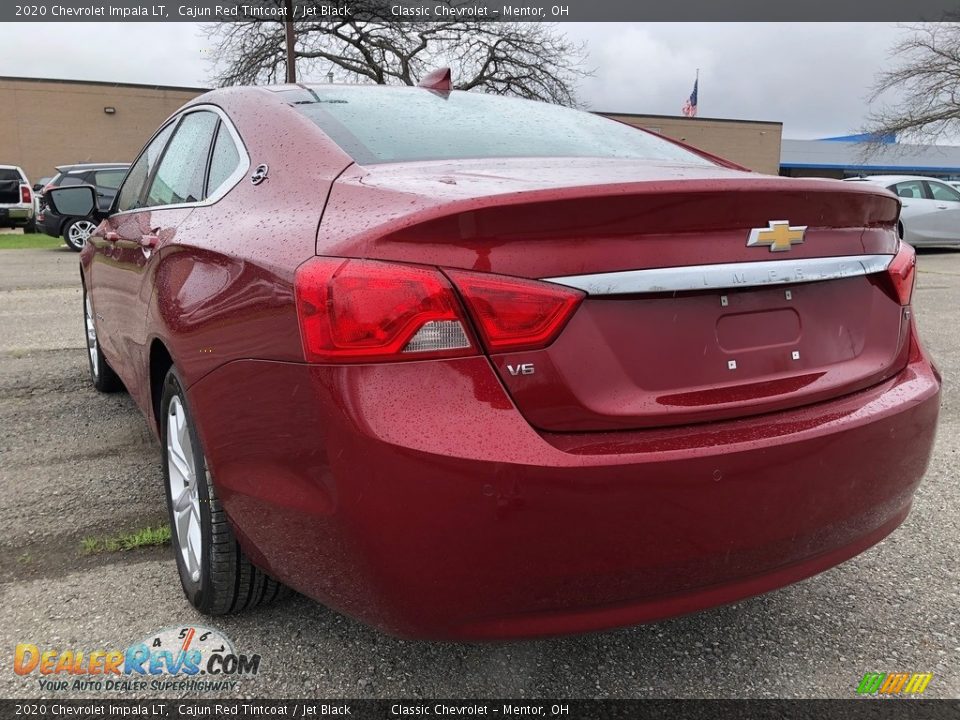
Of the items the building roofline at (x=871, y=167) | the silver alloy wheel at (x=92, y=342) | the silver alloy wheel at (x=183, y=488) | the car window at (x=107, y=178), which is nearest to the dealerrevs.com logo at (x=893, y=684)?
the silver alloy wheel at (x=183, y=488)

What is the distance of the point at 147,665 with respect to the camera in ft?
6.68

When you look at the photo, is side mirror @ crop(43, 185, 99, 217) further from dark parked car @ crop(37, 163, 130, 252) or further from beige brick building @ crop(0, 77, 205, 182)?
beige brick building @ crop(0, 77, 205, 182)

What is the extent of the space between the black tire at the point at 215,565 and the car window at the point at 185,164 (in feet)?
2.34

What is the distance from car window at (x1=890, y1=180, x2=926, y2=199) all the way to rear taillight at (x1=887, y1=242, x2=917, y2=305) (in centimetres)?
1475

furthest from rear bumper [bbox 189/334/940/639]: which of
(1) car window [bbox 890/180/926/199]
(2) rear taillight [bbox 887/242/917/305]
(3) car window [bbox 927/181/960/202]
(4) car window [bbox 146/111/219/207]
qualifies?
(3) car window [bbox 927/181/960/202]

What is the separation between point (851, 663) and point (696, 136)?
43.7 metres

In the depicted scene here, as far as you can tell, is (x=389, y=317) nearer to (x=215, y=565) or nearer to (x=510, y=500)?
(x=510, y=500)

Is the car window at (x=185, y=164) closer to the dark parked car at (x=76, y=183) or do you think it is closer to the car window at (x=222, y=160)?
the car window at (x=222, y=160)

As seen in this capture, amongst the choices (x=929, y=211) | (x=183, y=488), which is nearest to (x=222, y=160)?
(x=183, y=488)

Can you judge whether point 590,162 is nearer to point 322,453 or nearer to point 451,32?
point 322,453

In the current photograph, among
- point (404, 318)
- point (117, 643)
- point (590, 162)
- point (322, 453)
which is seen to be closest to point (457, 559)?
point (322, 453)

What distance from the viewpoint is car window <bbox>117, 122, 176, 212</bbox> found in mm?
3307

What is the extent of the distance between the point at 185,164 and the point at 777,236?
2.06m

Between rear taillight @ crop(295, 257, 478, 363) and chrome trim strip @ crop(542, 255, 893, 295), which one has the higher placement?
chrome trim strip @ crop(542, 255, 893, 295)
